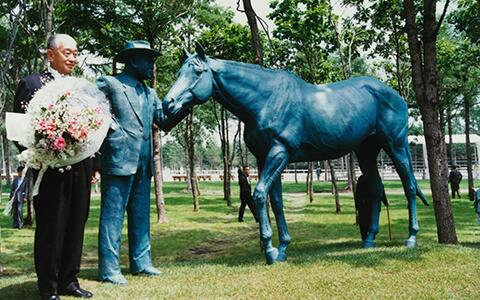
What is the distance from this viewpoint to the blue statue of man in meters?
4.78

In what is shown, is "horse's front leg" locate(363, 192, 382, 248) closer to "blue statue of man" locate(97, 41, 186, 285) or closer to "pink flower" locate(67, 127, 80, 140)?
"blue statue of man" locate(97, 41, 186, 285)

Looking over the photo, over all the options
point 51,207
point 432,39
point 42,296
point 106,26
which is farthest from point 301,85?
point 106,26

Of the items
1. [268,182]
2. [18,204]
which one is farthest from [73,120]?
[18,204]

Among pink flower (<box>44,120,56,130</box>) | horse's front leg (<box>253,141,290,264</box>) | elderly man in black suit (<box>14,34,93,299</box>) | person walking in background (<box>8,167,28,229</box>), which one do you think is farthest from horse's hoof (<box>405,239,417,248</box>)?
person walking in background (<box>8,167,28,229</box>)

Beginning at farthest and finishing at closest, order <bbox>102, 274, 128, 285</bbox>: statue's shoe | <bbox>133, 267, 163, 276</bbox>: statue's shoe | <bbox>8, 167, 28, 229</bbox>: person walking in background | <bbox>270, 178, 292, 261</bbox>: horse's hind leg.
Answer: <bbox>8, 167, 28, 229</bbox>: person walking in background < <bbox>270, 178, 292, 261</bbox>: horse's hind leg < <bbox>133, 267, 163, 276</bbox>: statue's shoe < <bbox>102, 274, 128, 285</bbox>: statue's shoe

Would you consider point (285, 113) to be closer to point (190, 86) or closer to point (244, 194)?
point (190, 86)

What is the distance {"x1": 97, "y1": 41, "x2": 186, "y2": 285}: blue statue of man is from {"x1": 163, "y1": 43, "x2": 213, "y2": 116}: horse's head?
22 centimetres

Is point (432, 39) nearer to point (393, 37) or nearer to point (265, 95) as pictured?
point (265, 95)

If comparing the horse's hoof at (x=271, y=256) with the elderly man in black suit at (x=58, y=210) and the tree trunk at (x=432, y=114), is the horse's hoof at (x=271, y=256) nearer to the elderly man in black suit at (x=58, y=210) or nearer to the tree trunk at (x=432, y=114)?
the elderly man in black suit at (x=58, y=210)

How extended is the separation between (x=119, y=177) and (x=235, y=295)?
1936 mm

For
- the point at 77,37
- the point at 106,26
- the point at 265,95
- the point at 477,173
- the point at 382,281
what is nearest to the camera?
the point at 382,281

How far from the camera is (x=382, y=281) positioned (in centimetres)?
463

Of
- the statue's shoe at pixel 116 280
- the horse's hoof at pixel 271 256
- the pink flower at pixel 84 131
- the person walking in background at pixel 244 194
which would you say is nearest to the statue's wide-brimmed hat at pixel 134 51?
the pink flower at pixel 84 131

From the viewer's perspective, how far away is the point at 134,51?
506cm
